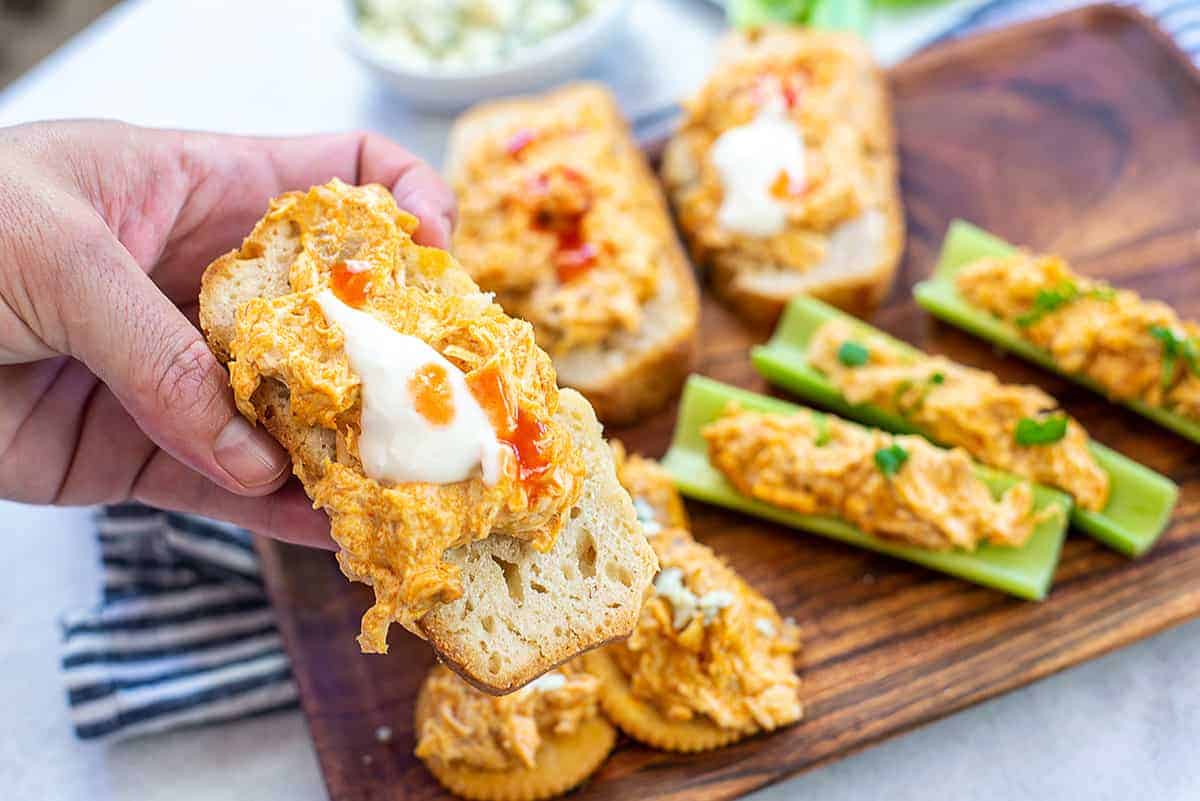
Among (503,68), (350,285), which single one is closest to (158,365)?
(350,285)

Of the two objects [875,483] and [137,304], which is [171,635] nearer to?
[137,304]

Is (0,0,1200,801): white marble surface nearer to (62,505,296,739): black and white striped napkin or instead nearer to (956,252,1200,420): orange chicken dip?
(62,505,296,739): black and white striped napkin

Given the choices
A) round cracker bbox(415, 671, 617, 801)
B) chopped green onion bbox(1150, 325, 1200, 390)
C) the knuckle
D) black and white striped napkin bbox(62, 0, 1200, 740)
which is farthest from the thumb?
chopped green onion bbox(1150, 325, 1200, 390)

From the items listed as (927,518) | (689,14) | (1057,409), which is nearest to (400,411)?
(927,518)

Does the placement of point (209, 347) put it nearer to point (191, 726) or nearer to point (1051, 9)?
point (191, 726)

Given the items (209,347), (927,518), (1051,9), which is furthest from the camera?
(1051,9)

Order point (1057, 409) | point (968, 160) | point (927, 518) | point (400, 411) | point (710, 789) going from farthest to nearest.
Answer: point (968, 160)
point (1057, 409)
point (927, 518)
point (710, 789)
point (400, 411)

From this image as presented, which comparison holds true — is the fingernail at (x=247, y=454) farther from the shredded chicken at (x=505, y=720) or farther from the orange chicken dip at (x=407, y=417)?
the shredded chicken at (x=505, y=720)
